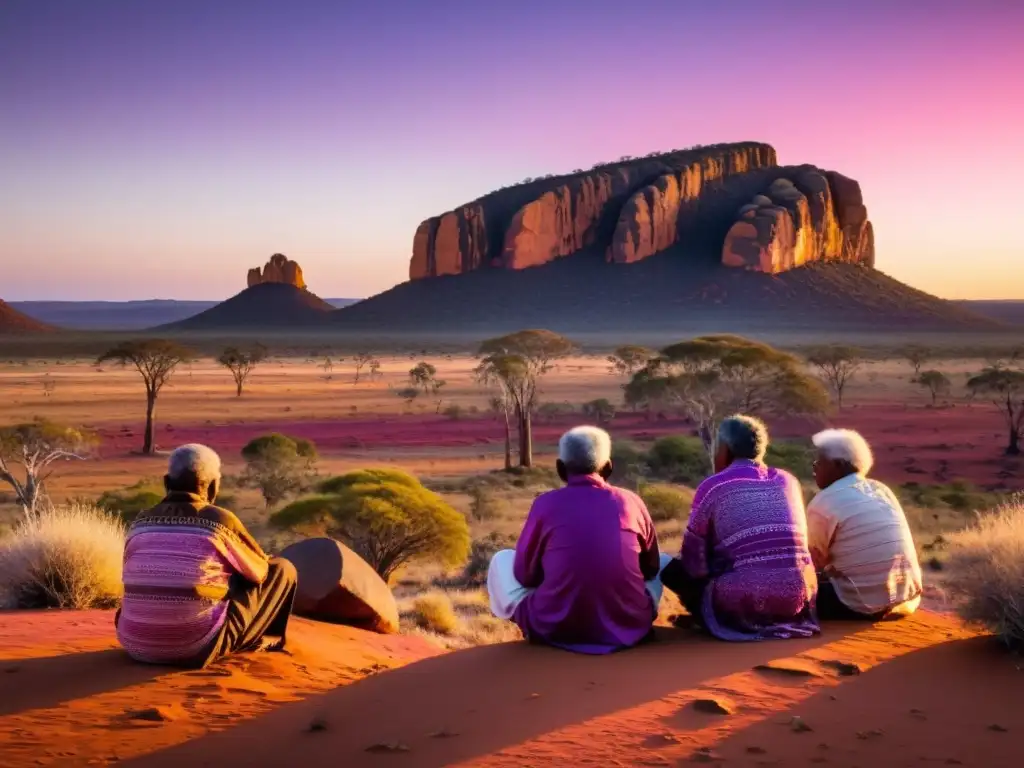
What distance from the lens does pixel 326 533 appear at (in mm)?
16375

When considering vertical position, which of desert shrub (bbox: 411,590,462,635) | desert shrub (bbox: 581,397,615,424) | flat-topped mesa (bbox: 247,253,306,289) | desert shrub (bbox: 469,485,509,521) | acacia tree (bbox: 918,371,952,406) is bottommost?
desert shrub (bbox: 469,485,509,521)

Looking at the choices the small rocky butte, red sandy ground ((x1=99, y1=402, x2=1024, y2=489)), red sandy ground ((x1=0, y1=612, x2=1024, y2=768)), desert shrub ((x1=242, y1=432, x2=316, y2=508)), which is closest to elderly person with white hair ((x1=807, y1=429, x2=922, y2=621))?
red sandy ground ((x1=0, y1=612, x2=1024, y2=768))

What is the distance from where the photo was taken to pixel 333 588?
7922 millimetres

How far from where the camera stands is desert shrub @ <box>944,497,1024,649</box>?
5633mm

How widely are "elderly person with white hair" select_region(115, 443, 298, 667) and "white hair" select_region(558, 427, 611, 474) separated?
6.70ft

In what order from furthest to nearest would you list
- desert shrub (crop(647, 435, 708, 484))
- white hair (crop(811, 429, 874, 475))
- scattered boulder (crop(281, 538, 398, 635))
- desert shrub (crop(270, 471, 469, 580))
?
desert shrub (crop(647, 435, 708, 484)) < desert shrub (crop(270, 471, 469, 580)) < scattered boulder (crop(281, 538, 398, 635)) < white hair (crop(811, 429, 874, 475))

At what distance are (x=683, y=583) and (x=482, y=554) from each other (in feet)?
40.6

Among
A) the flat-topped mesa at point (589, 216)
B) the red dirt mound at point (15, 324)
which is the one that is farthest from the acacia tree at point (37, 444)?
the red dirt mound at point (15, 324)

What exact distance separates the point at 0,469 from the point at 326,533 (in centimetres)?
911

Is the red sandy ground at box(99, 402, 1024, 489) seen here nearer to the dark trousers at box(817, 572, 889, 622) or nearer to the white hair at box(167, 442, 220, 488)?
the dark trousers at box(817, 572, 889, 622)

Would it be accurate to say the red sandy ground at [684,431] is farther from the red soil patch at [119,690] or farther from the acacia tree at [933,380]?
the red soil patch at [119,690]

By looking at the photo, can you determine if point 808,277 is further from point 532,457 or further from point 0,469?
point 0,469

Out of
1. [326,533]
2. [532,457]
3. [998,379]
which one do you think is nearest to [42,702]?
[326,533]

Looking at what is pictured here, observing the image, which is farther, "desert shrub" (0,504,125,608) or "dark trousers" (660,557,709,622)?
"desert shrub" (0,504,125,608)
